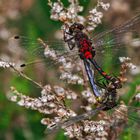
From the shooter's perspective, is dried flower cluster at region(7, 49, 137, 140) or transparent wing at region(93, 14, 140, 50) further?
transparent wing at region(93, 14, 140, 50)

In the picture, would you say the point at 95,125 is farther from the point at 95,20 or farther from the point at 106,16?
the point at 106,16

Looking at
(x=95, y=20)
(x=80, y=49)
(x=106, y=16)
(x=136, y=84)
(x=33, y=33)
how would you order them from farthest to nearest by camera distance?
(x=106, y=16) < (x=33, y=33) < (x=136, y=84) < (x=80, y=49) < (x=95, y=20)

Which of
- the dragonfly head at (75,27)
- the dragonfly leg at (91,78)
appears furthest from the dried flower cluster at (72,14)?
the dragonfly leg at (91,78)

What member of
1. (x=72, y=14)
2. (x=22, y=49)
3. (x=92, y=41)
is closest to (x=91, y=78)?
(x=92, y=41)

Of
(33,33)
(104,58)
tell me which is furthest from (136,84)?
(33,33)

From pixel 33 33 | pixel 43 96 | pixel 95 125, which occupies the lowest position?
pixel 95 125

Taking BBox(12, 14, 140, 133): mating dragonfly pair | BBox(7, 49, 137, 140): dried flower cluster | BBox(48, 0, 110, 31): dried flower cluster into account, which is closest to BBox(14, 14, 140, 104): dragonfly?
BBox(12, 14, 140, 133): mating dragonfly pair

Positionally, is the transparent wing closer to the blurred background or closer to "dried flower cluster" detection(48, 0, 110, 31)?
"dried flower cluster" detection(48, 0, 110, 31)

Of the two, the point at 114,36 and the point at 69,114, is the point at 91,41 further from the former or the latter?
the point at 69,114

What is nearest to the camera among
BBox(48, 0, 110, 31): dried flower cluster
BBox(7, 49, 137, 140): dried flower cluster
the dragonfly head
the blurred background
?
BBox(7, 49, 137, 140): dried flower cluster
